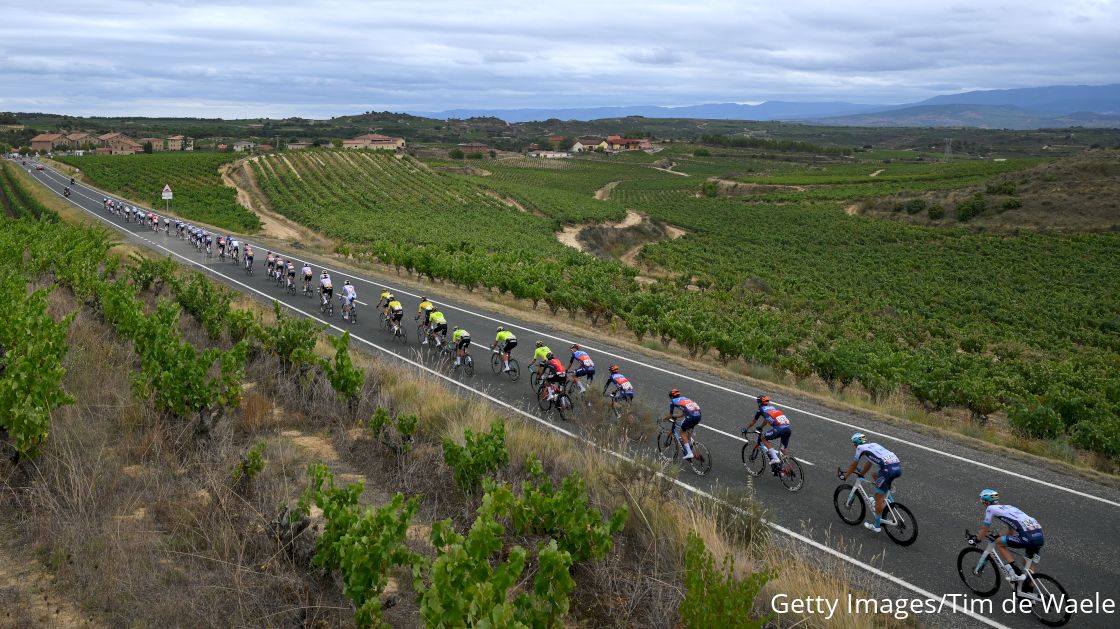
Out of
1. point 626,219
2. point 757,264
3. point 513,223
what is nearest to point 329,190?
point 513,223

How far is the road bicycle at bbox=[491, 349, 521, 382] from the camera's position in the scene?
1767 centimetres

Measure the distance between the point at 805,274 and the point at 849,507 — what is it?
4579 cm

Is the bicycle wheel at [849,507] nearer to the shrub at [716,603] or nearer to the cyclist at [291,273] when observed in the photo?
the shrub at [716,603]

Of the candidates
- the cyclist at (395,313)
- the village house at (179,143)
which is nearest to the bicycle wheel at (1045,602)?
the cyclist at (395,313)

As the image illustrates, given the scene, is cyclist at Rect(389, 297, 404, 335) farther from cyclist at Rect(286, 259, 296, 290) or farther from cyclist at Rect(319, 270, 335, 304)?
cyclist at Rect(286, 259, 296, 290)

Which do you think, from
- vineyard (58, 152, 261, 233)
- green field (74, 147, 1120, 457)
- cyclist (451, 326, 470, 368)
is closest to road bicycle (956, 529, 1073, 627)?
green field (74, 147, 1120, 457)

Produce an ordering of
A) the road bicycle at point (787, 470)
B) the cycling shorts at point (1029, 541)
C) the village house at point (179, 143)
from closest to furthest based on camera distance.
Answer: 1. the cycling shorts at point (1029, 541)
2. the road bicycle at point (787, 470)
3. the village house at point (179, 143)

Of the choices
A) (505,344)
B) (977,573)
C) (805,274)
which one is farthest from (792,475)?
(805,274)

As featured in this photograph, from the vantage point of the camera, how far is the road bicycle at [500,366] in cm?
1767

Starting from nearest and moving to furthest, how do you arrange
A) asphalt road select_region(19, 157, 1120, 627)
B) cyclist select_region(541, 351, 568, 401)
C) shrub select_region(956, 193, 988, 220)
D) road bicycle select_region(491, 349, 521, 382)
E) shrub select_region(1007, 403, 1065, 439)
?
asphalt road select_region(19, 157, 1120, 627), cyclist select_region(541, 351, 568, 401), shrub select_region(1007, 403, 1065, 439), road bicycle select_region(491, 349, 521, 382), shrub select_region(956, 193, 988, 220)

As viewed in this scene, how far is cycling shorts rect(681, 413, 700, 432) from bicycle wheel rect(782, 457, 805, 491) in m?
1.40

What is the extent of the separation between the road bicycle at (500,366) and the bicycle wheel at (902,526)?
9.40 m

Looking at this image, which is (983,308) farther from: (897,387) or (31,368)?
(31,368)

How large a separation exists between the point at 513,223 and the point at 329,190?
26122 mm
